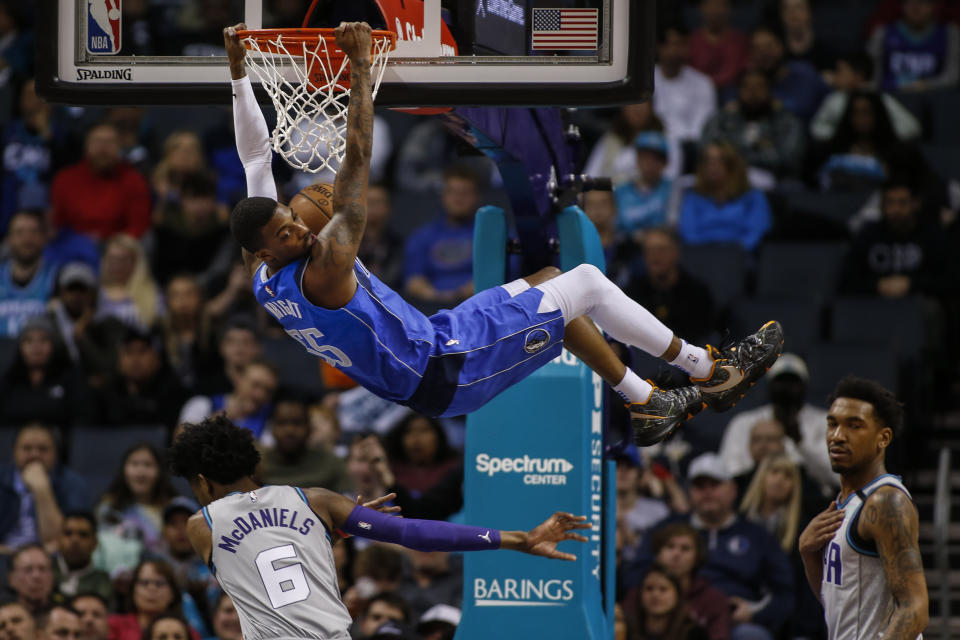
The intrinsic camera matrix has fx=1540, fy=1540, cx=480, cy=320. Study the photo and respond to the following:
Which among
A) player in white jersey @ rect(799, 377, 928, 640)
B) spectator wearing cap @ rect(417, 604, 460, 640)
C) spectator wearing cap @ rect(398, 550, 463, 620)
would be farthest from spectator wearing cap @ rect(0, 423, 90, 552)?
player in white jersey @ rect(799, 377, 928, 640)

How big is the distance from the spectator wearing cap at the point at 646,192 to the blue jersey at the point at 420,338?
6.09m

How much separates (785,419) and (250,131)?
504 centimetres

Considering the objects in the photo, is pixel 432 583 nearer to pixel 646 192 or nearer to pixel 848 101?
pixel 646 192

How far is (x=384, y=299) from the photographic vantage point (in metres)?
6.65

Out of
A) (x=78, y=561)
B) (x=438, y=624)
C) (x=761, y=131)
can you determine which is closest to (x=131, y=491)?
(x=78, y=561)

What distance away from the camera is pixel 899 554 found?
6.26 metres

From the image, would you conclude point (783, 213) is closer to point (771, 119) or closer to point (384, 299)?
point (771, 119)

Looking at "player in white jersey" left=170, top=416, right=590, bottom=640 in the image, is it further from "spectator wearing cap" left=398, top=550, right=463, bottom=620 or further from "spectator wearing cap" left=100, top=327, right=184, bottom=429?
"spectator wearing cap" left=100, top=327, right=184, bottom=429

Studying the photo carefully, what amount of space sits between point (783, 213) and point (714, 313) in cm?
166

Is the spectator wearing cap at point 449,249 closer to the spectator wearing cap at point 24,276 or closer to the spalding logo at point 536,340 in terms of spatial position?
the spectator wearing cap at point 24,276

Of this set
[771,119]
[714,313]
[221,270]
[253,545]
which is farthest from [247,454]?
[771,119]

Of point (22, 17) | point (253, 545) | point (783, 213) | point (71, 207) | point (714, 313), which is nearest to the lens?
point (253, 545)

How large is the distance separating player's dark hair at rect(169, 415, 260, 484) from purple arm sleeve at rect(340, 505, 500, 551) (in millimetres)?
562

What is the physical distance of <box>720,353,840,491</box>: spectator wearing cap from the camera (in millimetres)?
10406
